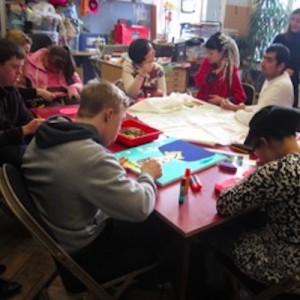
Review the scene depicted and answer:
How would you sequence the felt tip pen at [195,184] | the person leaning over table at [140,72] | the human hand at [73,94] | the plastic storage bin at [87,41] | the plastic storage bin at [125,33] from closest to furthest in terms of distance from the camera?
the felt tip pen at [195,184] → the human hand at [73,94] → the person leaning over table at [140,72] → the plastic storage bin at [87,41] → the plastic storage bin at [125,33]

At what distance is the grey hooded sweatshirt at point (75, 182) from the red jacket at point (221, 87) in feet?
6.27

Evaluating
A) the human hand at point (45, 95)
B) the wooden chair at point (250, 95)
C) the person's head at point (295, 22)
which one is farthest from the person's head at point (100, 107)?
the person's head at point (295, 22)

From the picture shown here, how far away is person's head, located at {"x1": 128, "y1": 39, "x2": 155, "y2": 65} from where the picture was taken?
2762mm

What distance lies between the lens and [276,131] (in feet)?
3.78

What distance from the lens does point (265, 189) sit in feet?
3.54

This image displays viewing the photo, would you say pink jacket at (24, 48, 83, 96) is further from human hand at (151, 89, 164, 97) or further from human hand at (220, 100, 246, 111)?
human hand at (220, 100, 246, 111)

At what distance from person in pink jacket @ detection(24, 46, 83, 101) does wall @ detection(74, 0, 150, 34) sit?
2.11 meters

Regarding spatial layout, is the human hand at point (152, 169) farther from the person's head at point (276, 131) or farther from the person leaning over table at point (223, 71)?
the person leaning over table at point (223, 71)

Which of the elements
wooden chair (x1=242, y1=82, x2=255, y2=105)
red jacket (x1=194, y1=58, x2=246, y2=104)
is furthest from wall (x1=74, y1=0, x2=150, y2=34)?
wooden chair (x1=242, y1=82, x2=255, y2=105)

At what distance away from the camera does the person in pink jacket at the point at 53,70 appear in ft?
8.95

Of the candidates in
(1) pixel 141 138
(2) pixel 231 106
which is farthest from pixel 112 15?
(1) pixel 141 138

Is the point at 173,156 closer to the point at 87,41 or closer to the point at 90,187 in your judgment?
the point at 90,187

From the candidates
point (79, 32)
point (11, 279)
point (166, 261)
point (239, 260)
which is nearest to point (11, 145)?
Result: point (11, 279)

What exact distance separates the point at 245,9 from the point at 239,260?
463cm
